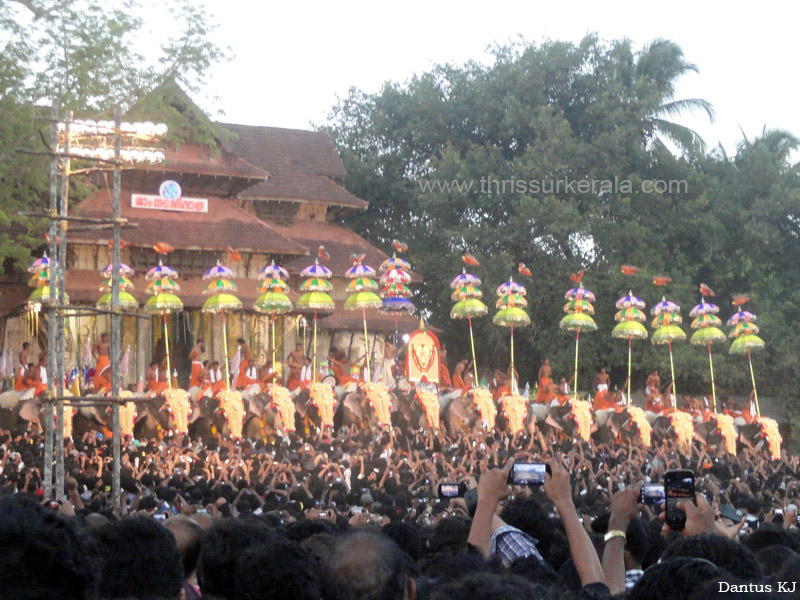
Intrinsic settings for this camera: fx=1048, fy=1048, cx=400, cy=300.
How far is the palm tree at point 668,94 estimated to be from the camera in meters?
35.9

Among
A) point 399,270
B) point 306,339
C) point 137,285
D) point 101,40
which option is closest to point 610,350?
point 306,339

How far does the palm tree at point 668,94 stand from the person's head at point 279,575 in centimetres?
3420

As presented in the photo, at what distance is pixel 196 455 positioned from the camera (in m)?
15.2

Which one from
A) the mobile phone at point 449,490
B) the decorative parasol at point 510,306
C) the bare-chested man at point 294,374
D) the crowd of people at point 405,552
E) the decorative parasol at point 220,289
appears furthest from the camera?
the decorative parasol at point 510,306

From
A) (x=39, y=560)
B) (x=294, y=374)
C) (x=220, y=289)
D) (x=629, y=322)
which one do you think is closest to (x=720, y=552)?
(x=39, y=560)

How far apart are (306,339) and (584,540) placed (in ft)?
87.4

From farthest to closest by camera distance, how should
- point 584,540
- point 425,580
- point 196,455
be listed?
point 196,455
point 584,540
point 425,580

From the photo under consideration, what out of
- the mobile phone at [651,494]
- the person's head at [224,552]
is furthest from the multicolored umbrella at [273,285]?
the person's head at [224,552]

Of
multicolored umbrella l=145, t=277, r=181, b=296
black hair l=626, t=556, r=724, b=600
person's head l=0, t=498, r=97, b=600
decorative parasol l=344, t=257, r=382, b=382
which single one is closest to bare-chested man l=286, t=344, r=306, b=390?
decorative parasol l=344, t=257, r=382, b=382

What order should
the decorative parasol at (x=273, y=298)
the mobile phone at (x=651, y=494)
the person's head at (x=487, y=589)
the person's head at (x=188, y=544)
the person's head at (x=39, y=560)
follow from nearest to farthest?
the person's head at (x=39, y=560) < the person's head at (x=487, y=589) < the person's head at (x=188, y=544) < the mobile phone at (x=651, y=494) < the decorative parasol at (x=273, y=298)

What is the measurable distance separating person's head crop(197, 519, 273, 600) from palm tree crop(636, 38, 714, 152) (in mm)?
33751

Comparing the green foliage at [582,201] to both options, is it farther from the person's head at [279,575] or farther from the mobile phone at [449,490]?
the person's head at [279,575]

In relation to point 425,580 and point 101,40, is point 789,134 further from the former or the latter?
point 425,580

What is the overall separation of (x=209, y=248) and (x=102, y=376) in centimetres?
782
